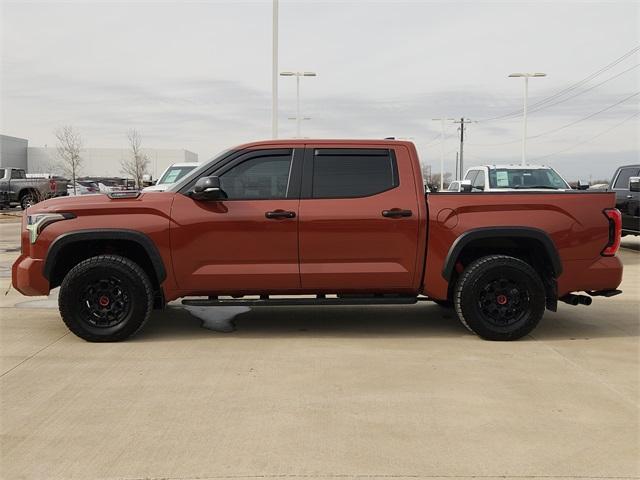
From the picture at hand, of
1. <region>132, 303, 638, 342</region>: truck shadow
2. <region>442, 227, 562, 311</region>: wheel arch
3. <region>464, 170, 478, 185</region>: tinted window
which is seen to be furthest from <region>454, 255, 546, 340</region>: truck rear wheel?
<region>464, 170, 478, 185</region>: tinted window

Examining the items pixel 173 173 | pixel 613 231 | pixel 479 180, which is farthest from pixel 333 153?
pixel 173 173

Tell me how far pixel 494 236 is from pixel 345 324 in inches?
72.3

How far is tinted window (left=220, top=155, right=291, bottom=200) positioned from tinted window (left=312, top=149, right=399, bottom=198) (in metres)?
0.32

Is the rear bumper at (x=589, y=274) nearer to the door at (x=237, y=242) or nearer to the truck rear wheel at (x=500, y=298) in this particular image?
the truck rear wheel at (x=500, y=298)

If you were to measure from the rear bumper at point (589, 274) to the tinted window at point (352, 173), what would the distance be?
182 centimetres

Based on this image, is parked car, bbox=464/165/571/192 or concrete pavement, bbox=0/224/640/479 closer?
concrete pavement, bbox=0/224/640/479

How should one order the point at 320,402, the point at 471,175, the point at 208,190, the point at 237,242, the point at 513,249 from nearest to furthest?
the point at 320,402 → the point at 208,190 → the point at 237,242 → the point at 513,249 → the point at 471,175

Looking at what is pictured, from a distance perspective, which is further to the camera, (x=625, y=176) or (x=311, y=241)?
(x=625, y=176)

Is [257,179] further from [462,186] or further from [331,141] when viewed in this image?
[462,186]

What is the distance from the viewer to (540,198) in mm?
5930

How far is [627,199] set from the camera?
1387 centimetres

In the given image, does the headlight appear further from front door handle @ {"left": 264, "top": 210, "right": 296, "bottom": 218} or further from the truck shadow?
front door handle @ {"left": 264, "top": 210, "right": 296, "bottom": 218}

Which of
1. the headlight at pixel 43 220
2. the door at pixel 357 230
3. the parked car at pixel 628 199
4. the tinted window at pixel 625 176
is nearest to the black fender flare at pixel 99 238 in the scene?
the headlight at pixel 43 220

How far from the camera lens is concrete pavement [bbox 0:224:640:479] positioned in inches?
134
